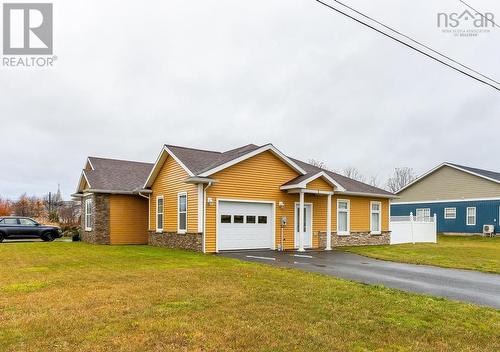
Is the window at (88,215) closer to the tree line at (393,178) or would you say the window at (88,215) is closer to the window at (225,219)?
the window at (225,219)

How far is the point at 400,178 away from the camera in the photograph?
67625 mm

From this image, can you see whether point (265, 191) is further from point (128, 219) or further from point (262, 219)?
point (128, 219)

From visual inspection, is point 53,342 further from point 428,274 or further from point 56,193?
point 56,193

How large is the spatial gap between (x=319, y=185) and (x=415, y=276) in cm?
854

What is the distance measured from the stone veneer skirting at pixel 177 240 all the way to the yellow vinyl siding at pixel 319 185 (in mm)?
5460

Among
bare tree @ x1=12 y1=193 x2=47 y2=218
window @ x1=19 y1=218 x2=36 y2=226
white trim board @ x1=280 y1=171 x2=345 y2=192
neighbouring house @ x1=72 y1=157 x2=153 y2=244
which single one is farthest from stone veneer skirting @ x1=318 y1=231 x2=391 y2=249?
bare tree @ x1=12 y1=193 x2=47 y2=218

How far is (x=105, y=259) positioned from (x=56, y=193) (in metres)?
62.4

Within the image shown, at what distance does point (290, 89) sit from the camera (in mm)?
24062

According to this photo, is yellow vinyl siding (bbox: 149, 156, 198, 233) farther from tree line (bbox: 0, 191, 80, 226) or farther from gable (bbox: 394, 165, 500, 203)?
tree line (bbox: 0, 191, 80, 226)

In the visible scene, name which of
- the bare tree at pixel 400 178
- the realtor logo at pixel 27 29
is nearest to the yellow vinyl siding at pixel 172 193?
the realtor logo at pixel 27 29

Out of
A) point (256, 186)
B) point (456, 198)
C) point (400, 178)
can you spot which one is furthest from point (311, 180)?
point (400, 178)

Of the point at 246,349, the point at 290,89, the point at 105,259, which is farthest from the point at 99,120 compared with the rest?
the point at 246,349

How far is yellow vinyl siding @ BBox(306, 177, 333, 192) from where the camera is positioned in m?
18.7

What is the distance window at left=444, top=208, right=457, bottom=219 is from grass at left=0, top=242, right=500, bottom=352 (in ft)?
96.0
